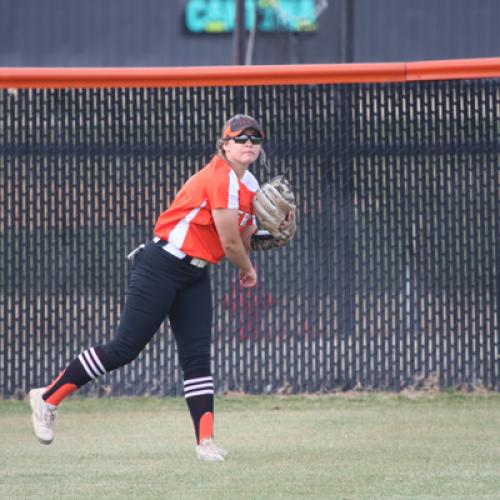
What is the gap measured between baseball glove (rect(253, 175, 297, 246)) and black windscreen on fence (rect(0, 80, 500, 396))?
197 cm

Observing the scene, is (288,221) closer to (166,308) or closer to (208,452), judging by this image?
(166,308)

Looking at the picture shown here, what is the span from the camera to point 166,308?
6023 mm

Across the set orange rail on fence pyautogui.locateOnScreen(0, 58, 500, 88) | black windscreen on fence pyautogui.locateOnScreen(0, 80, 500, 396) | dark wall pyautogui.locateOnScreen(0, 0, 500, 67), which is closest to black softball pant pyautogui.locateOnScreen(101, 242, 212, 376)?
black windscreen on fence pyautogui.locateOnScreen(0, 80, 500, 396)

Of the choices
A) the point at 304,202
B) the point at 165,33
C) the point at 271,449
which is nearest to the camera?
the point at 271,449

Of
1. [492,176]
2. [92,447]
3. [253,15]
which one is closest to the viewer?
[92,447]

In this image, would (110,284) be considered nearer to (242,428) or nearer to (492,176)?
(242,428)

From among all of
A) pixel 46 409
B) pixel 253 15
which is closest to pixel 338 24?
pixel 46 409

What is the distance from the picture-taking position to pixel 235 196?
5867 millimetres

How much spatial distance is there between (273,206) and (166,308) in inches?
28.8

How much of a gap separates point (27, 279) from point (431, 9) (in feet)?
85.6

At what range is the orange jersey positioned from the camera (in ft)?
19.5

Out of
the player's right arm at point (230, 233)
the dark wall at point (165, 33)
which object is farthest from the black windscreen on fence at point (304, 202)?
the dark wall at point (165, 33)

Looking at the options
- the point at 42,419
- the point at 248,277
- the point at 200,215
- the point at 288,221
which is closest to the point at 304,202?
the point at 288,221

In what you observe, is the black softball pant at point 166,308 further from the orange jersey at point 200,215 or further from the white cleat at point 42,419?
the white cleat at point 42,419
